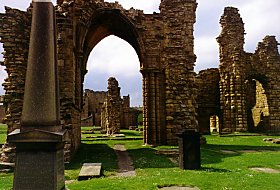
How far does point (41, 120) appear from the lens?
4.56 metres

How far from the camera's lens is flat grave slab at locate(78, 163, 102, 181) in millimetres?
8875

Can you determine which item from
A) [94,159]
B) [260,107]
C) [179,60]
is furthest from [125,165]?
[260,107]

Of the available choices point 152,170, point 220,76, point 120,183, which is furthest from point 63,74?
point 220,76

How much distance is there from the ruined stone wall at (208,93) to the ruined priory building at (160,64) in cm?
11

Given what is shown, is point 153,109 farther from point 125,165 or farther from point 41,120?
point 41,120

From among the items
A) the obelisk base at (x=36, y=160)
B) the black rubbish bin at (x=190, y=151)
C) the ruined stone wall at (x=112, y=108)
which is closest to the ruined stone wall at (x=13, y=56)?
the black rubbish bin at (x=190, y=151)

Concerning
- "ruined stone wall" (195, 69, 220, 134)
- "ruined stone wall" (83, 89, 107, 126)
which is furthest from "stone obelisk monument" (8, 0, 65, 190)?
"ruined stone wall" (83, 89, 107, 126)

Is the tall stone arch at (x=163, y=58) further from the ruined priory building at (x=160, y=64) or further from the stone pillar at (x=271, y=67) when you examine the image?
the stone pillar at (x=271, y=67)

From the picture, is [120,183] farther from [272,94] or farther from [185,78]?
[272,94]

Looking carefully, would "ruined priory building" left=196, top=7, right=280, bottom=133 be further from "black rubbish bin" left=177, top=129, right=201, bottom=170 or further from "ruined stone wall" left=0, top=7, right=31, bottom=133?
"ruined stone wall" left=0, top=7, right=31, bottom=133

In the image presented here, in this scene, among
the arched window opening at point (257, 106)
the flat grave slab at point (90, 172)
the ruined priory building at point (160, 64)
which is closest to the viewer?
the flat grave slab at point (90, 172)

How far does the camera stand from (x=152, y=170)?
10227mm

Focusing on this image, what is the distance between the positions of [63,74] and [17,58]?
2.19 metres

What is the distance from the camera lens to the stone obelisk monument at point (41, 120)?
4262 mm
